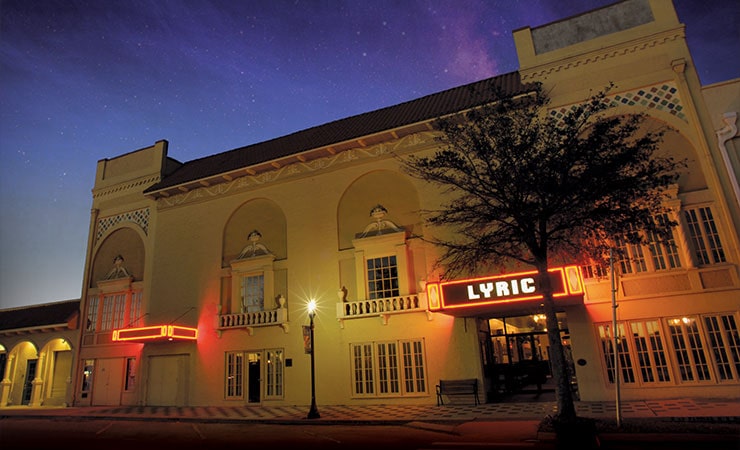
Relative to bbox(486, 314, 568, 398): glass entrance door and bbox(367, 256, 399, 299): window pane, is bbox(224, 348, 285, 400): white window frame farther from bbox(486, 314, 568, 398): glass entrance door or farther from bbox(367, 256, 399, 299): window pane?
bbox(486, 314, 568, 398): glass entrance door

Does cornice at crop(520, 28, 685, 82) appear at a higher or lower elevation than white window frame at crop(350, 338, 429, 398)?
higher

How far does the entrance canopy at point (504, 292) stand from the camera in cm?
1439

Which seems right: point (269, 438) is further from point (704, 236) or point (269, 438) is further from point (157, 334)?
point (704, 236)

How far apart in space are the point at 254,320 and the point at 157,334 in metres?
4.67

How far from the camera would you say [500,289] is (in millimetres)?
15203

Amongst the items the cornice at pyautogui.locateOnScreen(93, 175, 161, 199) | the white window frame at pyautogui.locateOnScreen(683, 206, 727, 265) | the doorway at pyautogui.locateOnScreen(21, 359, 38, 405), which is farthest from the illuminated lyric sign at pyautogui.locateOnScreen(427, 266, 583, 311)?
the doorway at pyautogui.locateOnScreen(21, 359, 38, 405)

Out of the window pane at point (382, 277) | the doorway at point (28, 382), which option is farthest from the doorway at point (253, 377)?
the doorway at point (28, 382)

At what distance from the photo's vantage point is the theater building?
50.9ft

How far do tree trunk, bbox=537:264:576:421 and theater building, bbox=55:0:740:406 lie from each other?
2801 mm

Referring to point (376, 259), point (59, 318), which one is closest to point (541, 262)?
point (376, 259)

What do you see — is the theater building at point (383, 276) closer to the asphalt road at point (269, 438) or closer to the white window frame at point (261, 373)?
the white window frame at point (261, 373)

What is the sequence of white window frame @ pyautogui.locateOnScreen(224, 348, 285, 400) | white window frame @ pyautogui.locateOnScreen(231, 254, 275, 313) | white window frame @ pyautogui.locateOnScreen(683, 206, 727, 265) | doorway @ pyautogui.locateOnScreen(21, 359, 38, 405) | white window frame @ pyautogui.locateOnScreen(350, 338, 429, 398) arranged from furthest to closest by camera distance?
doorway @ pyautogui.locateOnScreen(21, 359, 38, 405) < white window frame @ pyautogui.locateOnScreen(231, 254, 275, 313) < white window frame @ pyautogui.locateOnScreen(224, 348, 285, 400) < white window frame @ pyautogui.locateOnScreen(350, 338, 429, 398) < white window frame @ pyautogui.locateOnScreen(683, 206, 727, 265)

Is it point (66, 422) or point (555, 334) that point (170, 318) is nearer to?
point (66, 422)

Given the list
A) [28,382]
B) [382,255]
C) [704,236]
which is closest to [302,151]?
[382,255]
